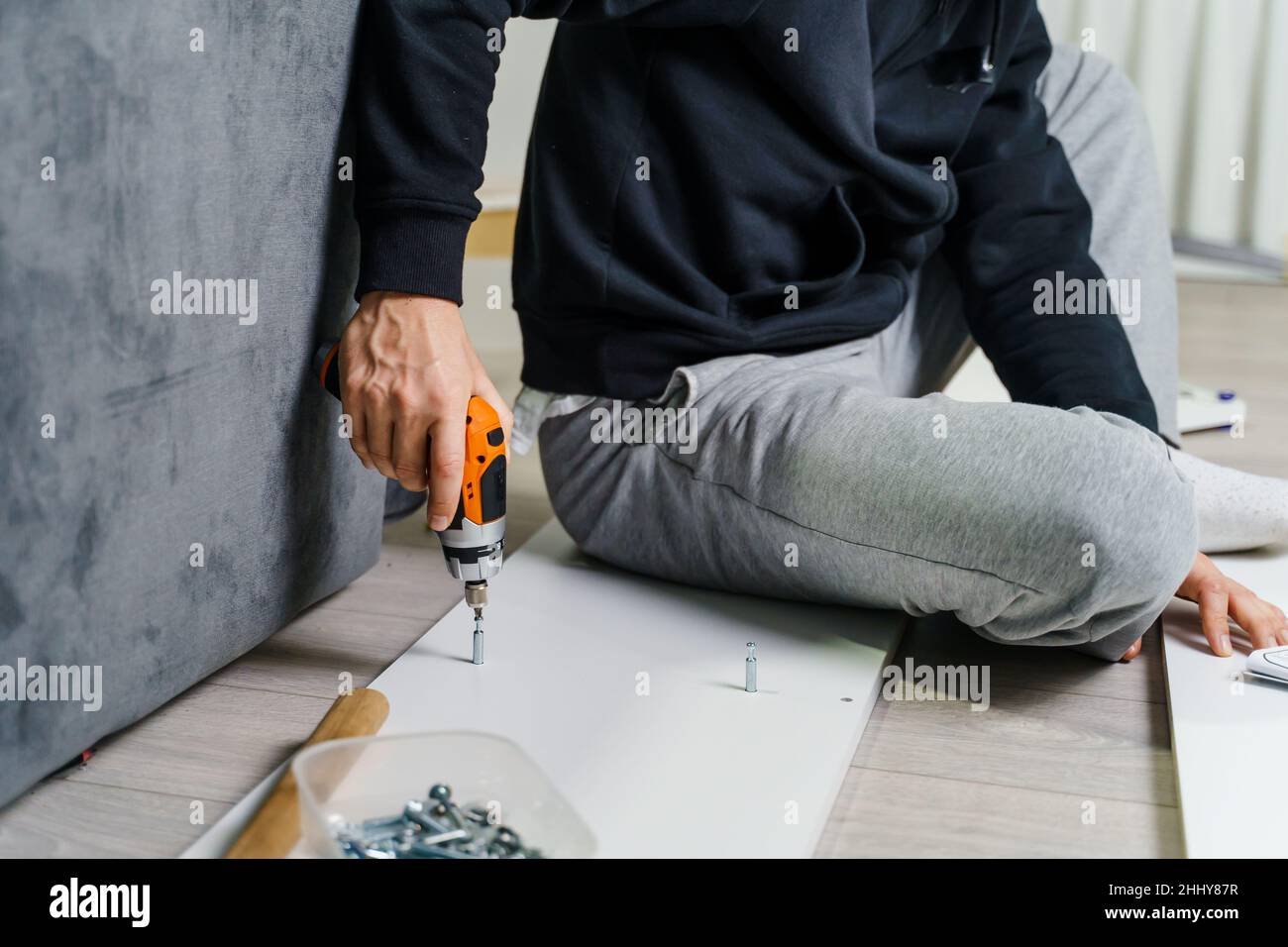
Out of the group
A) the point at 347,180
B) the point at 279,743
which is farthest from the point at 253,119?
the point at 279,743

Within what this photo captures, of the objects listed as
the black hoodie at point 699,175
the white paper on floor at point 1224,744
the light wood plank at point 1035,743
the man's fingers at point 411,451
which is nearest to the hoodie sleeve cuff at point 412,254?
the black hoodie at point 699,175

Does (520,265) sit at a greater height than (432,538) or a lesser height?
greater

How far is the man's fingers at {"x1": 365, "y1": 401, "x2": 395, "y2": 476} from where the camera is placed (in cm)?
94

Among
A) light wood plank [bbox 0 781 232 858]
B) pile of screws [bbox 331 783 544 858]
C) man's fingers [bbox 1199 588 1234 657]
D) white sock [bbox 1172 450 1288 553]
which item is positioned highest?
white sock [bbox 1172 450 1288 553]

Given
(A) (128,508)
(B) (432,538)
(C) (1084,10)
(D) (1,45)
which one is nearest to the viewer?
(D) (1,45)

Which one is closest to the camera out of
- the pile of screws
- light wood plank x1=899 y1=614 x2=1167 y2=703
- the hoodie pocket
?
the pile of screws

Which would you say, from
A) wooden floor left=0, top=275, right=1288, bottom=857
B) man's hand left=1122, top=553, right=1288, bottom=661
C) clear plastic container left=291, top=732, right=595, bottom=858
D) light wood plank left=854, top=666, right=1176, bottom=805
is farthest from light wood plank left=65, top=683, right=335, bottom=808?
man's hand left=1122, top=553, right=1288, bottom=661

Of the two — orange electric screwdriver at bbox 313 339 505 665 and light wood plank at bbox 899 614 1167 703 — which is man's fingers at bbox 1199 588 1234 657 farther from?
orange electric screwdriver at bbox 313 339 505 665

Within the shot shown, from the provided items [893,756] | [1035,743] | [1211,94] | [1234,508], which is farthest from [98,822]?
[1211,94]

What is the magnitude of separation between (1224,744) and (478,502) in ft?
1.92

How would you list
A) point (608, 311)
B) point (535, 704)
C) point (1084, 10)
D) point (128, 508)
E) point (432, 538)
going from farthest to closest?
1. point (1084, 10)
2. point (432, 538)
3. point (608, 311)
4. point (535, 704)
5. point (128, 508)

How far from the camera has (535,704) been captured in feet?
3.28
